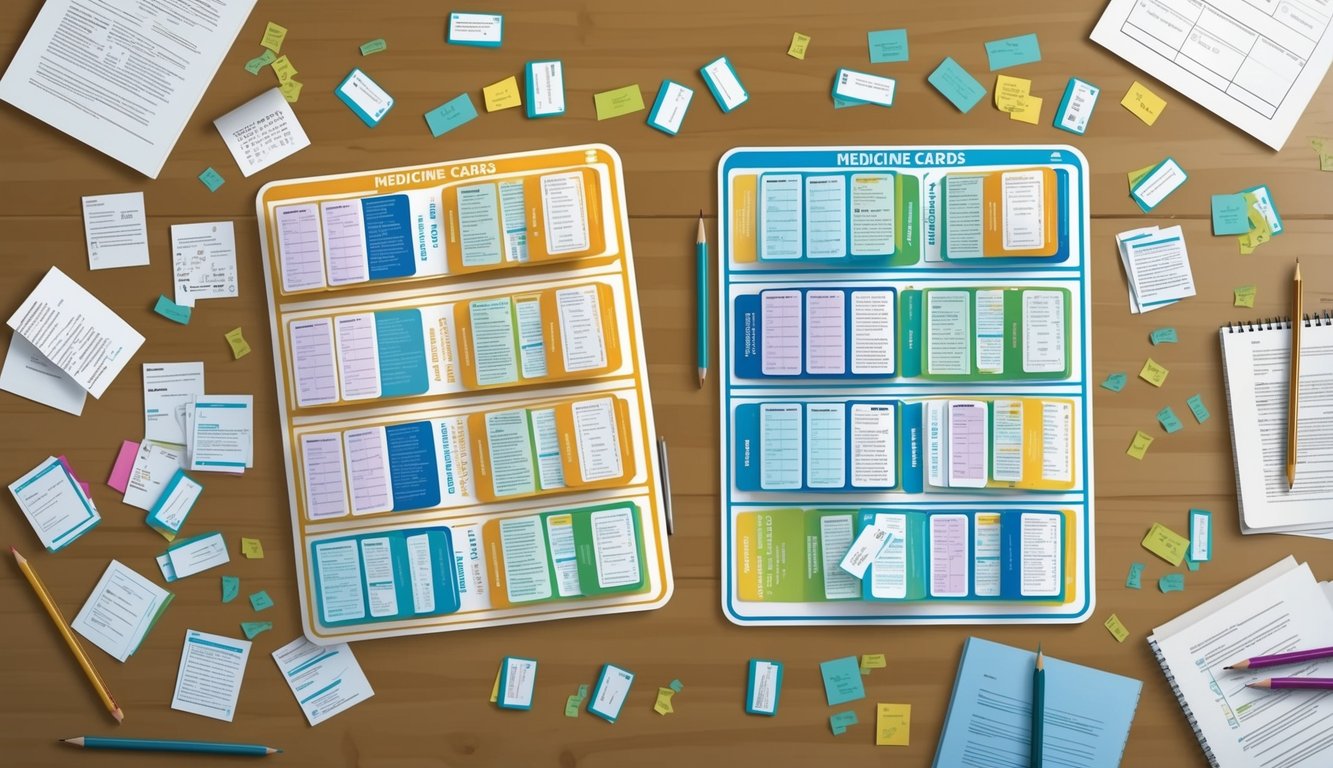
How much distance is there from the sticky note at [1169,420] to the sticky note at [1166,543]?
130 millimetres

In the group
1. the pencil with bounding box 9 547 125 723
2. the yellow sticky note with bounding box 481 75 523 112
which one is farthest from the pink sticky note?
the yellow sticky note with bounding box 481 75 523 112

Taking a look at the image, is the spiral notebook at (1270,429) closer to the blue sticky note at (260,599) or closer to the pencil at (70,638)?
the blue sticky note at (260,599)

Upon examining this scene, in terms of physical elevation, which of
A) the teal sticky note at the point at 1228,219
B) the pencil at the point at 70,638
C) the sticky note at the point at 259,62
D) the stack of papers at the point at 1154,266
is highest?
the sticky note at the point at 259,62

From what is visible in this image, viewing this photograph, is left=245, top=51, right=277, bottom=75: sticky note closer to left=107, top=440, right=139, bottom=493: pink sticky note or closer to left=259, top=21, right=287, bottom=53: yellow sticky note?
left=259, top=21, right=287, bottom=53: yellow sticky note

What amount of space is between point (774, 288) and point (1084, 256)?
1.35 feet

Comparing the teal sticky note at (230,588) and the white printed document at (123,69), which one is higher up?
the white printed document at (123,69)

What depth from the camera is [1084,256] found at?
1.03 metres

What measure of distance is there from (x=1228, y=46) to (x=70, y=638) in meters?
1.73

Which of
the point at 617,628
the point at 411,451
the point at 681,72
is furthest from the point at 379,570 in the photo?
the point at 681,72

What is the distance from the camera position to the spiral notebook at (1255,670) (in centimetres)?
103

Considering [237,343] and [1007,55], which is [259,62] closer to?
[237,343]

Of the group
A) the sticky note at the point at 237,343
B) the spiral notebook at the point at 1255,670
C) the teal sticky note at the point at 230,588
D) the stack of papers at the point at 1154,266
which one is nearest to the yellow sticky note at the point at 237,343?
the sticky note at the point at 237,343

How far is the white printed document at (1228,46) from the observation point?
102cm

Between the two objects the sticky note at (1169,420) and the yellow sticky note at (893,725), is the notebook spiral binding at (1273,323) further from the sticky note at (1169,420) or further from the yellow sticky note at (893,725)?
the yellow sticky note at (893,725)
